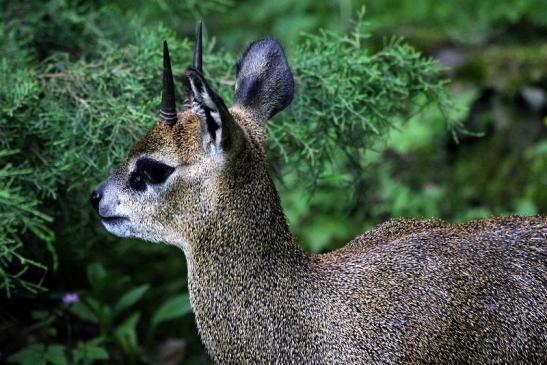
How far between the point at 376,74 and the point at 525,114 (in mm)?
2372

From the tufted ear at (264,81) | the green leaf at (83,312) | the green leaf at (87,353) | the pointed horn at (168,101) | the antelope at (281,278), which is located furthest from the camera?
the green leaf at (83,312)

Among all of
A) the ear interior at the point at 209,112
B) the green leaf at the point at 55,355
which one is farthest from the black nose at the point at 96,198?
the green leaf at the point at 55,355

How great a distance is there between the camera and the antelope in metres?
3.96

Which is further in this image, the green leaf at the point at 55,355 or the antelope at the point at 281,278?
the green leaf at the point at 55,355

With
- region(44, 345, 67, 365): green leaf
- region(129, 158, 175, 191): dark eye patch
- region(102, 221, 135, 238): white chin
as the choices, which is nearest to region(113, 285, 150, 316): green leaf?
region(44, 345, 67, 365): green leaf

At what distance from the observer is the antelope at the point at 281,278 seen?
3.96 meters

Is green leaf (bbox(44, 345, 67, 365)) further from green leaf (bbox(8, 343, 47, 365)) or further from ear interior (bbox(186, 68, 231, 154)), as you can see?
ear interior (bbox(186, 68, 231, 154))

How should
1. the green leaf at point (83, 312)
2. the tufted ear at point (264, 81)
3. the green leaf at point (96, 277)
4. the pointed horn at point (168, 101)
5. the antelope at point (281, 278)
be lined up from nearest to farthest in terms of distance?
the pointed horn at point (168, 101), the antelope at point (281, 278), the tufted ear at point (264, 81), the green leaf at point (83, 312), the green leaf at point (96, 277)

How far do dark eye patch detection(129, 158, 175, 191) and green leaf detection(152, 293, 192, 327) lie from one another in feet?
6.25

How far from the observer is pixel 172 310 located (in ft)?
19.3

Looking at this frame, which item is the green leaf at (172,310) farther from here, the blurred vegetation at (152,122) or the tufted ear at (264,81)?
the tufted ear at (264,81)

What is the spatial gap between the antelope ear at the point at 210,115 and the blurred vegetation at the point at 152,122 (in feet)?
3.44

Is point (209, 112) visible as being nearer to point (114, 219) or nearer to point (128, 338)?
point (114, 219)

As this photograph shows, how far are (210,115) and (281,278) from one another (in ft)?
2.23
